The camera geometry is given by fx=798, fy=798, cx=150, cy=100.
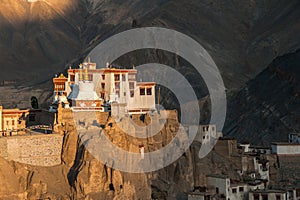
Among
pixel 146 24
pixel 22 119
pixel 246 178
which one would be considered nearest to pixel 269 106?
pixel 246 178

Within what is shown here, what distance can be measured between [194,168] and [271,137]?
29.0 m

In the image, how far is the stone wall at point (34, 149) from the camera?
112 feet

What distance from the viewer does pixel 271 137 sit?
226 ft

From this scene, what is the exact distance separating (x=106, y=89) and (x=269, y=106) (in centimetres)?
3490

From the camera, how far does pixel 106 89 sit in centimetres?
4450

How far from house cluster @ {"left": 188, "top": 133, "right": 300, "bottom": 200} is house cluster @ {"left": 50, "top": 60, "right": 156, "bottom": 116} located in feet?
12.9

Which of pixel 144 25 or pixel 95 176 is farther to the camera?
pixel 144 25

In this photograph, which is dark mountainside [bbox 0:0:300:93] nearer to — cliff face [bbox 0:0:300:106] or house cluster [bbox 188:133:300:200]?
cliff face [bbox 0:0:300:106]

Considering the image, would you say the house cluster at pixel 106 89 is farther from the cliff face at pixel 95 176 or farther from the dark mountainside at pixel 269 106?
the dark mountainside at pixel 269 106

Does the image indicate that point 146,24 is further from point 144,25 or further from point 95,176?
point 95,176

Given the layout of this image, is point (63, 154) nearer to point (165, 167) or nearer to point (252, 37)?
point (165, 167)

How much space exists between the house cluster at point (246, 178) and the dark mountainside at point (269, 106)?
18.7m

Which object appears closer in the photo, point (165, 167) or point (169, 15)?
point (165, 167)

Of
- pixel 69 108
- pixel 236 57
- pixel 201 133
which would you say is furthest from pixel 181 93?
pixel 69 108
